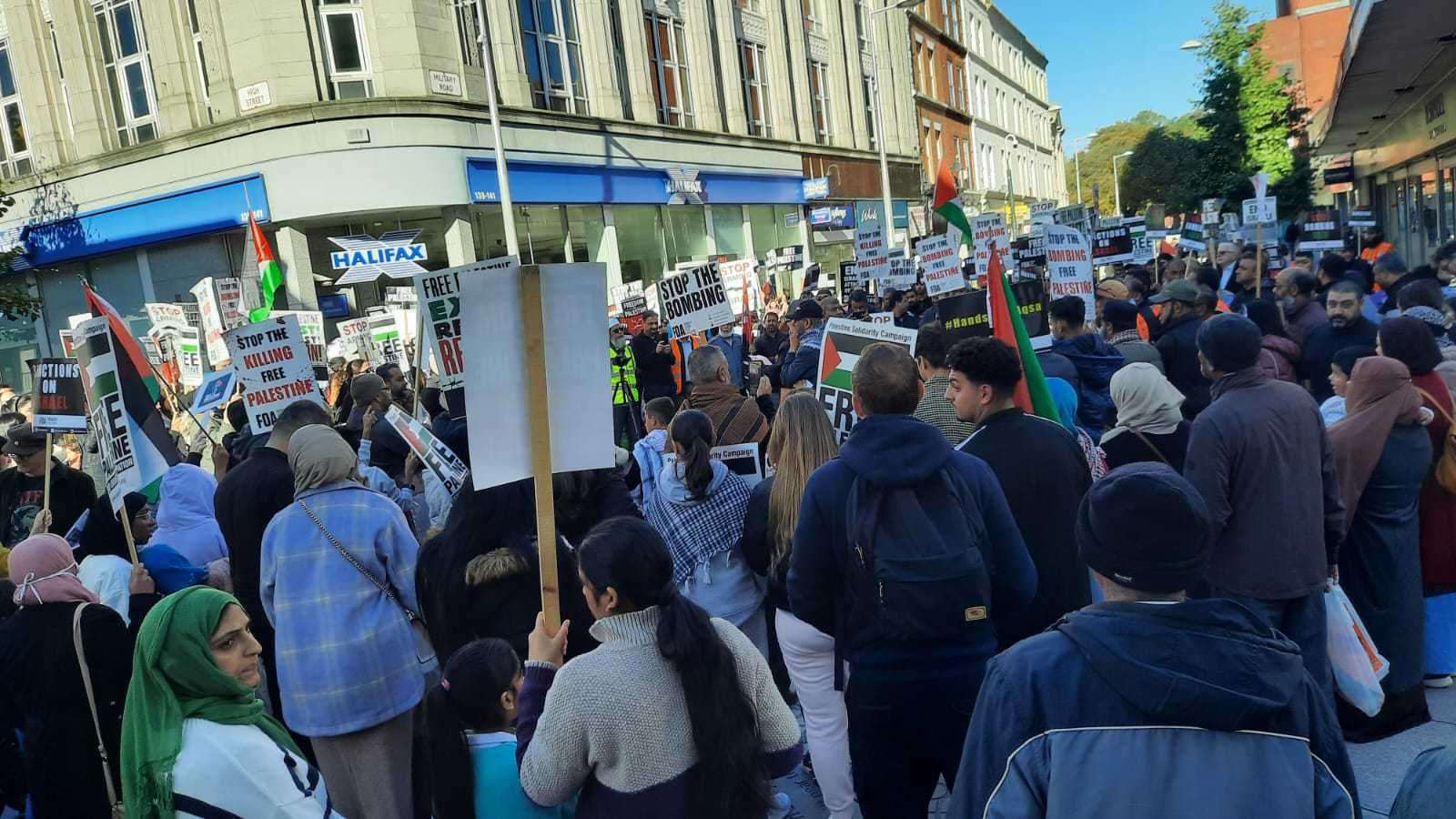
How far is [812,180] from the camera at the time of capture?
113 feet

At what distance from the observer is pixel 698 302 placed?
998 centimetres

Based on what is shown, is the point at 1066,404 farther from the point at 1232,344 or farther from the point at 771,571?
the point at 771,571

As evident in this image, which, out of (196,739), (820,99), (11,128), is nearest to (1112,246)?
(196,739)

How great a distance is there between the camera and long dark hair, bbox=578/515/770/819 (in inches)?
97.0

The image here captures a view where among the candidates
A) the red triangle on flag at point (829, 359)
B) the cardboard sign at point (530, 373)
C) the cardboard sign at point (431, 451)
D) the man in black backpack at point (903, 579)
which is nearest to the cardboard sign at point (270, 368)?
the cardboard sign at point (431, 451)

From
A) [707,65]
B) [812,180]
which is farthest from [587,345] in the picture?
[812,180]

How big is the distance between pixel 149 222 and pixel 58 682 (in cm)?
1958

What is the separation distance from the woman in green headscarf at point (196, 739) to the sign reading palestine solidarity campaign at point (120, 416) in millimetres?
2740

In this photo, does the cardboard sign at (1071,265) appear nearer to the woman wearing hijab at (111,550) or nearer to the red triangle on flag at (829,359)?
the red triangle on flag at (829,359)

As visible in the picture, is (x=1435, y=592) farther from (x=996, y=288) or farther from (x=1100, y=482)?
(x=1100, y=482)

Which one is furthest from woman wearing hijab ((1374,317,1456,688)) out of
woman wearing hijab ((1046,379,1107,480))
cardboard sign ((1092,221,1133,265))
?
cardboard sign ((1092,221,1133,265))

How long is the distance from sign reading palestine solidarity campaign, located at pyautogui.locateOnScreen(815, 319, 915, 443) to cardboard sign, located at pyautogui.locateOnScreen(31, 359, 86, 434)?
4506 millimetres

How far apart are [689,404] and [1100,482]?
418cm

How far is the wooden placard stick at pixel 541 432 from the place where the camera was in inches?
114
